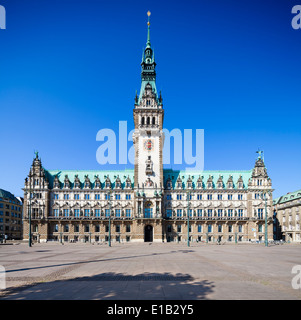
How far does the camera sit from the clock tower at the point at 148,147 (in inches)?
3806

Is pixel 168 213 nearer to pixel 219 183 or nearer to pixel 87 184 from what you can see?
pixel 219 183

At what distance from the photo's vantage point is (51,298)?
15.9 m

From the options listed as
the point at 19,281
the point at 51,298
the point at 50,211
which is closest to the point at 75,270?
the point at 19,281

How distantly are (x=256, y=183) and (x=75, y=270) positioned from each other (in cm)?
8566

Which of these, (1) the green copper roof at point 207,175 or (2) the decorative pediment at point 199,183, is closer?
(2) the decorative pediment at point 199,183

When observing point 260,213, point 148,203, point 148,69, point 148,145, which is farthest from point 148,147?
point 260,213

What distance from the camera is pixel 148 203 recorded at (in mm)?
96938

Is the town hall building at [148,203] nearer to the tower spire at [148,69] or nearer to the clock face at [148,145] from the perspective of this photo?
the clock face at [148,145]

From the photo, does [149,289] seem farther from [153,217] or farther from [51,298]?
[153,217]

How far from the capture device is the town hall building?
96.8 metres

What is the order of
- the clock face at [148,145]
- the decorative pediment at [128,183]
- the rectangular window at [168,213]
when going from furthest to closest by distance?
the decorative pediment at [128,183], the rectangular window at [168,213], the clock face at [148,145]

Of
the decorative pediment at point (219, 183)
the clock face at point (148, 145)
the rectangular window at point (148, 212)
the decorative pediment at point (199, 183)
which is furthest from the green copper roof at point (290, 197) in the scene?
the clock face at point (148, 145)

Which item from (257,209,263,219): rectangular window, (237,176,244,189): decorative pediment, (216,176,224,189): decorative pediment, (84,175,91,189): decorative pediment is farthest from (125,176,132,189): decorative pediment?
(257,209,263,219): rectangular window
